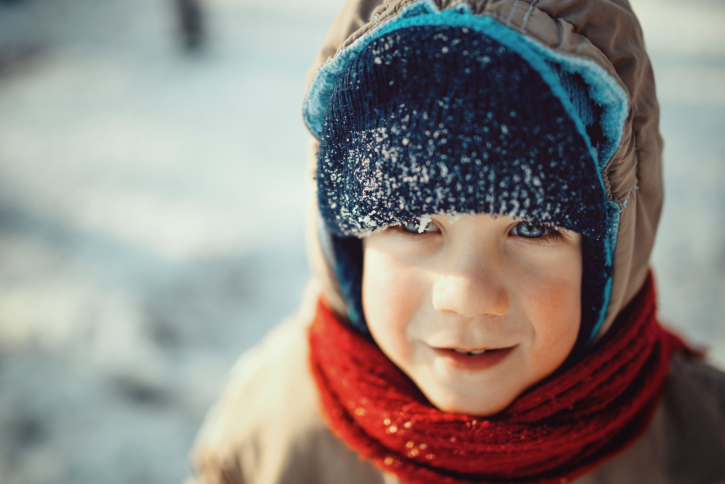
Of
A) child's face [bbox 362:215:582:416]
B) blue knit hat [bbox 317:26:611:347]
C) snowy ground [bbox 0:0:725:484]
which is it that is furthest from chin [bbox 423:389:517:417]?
snowy ground [bbox 0:0:725:484]

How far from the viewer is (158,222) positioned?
196cm

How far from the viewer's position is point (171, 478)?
1.22 meters

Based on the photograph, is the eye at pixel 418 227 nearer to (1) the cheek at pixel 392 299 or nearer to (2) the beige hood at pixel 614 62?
(1) the cheek at pixel 392 299

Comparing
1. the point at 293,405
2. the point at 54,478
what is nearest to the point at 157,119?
the point at 54,478

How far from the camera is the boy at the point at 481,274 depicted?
1.70 feet

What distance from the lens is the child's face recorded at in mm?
610

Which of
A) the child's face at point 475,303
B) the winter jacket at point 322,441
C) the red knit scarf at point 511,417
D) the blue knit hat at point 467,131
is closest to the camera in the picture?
the blue knit hat at point 467,131

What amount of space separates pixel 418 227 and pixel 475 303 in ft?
0.41

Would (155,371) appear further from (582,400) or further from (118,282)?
(582,400)

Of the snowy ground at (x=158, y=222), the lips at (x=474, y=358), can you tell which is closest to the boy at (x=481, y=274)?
the lips at (x=474, y=358)

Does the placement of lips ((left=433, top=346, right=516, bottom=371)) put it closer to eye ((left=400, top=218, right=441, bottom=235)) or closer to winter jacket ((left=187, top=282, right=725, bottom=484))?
eye ((left=400, top=218, right=441, bottom=235))

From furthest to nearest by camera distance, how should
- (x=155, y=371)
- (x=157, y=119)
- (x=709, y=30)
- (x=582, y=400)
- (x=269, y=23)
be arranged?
(x=269, y=23)
(x=709, y=30)
(x=157, y=119)
(x=155, y=371)
(x=582, y=400)

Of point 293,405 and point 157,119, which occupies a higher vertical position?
point 157,119

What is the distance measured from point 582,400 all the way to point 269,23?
368cm
